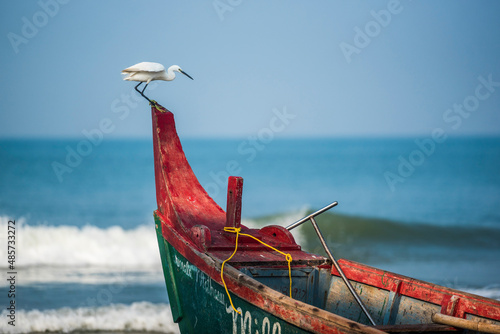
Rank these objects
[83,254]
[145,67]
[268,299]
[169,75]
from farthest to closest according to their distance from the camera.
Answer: [83,254], [169,75], [145,67], [268,299]

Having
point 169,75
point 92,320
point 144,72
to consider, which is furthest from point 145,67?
point 92,320

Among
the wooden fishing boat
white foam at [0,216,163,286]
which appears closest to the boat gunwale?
the wooden fishing boat

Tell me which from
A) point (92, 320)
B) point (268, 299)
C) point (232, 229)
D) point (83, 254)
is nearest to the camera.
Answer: point (268, 299)

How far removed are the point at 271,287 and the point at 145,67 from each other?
298cm

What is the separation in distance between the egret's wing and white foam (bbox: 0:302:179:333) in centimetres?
314

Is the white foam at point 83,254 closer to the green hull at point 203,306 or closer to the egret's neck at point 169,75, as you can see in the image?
the egret's neck at point 169,75

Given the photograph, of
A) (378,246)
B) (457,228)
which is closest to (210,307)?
(378,246)

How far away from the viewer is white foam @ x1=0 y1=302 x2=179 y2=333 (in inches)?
279

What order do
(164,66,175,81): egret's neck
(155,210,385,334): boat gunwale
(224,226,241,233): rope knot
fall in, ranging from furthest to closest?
(164,66,175,81): egret's neck, (224,226,241,233): rope knot, (155,210,385,334): boat gunwale

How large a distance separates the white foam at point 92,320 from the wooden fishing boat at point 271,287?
6.75ft

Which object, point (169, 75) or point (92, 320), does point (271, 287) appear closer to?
point (169, 75)

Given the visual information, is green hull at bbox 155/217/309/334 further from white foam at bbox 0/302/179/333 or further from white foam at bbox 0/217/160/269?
white foam at bbox 0/217/160/269

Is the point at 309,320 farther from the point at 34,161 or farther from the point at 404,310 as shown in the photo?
the point at 34,161

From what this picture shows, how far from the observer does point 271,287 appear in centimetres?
462
